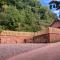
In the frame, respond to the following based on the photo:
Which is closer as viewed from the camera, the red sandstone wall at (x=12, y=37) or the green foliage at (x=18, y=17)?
the red sandstone wall at (x=12, y=37)

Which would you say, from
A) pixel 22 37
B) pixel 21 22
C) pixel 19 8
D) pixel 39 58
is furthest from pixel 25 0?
pixel 39 58

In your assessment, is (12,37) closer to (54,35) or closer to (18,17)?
(54,35)

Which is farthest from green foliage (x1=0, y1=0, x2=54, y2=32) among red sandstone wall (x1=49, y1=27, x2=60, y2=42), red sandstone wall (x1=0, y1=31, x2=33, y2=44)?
red sandstone wall (x1=49, y1=27, x2=60, y2=42)

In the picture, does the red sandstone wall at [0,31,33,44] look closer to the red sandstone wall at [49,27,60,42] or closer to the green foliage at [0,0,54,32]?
the red sandstone wall at [49,27,60,42]

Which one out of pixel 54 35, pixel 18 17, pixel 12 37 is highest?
pixel 18 17

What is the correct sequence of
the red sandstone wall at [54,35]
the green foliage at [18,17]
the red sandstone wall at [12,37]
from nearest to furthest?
the red sandstone wall at [54,35] → the red sandstone wall at [12,37] → the green foliage at [18,17]

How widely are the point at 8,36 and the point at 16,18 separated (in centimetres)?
490

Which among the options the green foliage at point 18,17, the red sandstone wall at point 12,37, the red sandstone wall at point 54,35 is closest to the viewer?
the red sandstone wall at point 54,35

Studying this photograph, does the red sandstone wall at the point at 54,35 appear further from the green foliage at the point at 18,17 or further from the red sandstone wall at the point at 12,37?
the green foliage at the point at 18,17

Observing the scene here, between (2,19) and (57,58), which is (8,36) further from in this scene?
(57,58)

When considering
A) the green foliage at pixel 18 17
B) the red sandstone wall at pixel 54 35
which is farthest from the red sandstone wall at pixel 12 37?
the green foliage at pixel 18 17

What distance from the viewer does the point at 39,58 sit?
4879 mm

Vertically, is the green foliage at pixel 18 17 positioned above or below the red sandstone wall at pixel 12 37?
above

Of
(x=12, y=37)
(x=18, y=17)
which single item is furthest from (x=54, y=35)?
(x=18, y=17)
